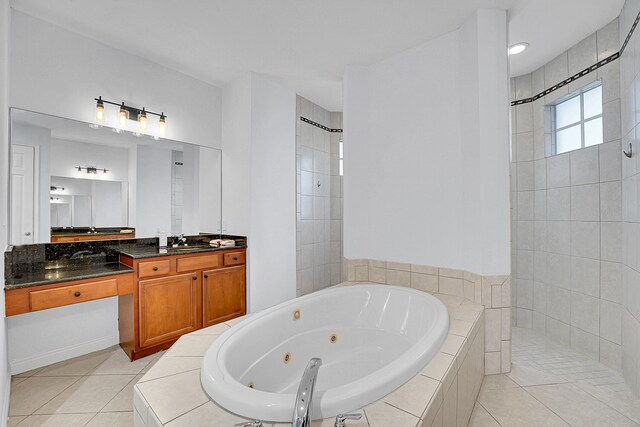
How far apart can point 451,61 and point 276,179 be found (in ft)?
6.22

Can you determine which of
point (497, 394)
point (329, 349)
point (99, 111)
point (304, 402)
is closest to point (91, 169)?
→ point (99, 111)

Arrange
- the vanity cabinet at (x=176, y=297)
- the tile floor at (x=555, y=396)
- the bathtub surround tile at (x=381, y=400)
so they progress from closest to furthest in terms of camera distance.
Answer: the bathtub surround tile at (x=381, y=400)
the tile floor at (x=555, y=396)
the vanity cabinet at (x=176, y=297)

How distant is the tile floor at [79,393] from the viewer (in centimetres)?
165

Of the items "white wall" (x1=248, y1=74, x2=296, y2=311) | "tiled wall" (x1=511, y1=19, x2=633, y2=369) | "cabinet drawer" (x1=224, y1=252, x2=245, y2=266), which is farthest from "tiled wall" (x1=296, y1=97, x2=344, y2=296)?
"tiled wall" (x1=511, y1=19, x2=633, y2=369)

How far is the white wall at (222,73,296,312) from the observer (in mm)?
3002

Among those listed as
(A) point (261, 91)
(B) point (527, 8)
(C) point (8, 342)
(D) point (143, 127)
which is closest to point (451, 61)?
(B) point (527, 8)

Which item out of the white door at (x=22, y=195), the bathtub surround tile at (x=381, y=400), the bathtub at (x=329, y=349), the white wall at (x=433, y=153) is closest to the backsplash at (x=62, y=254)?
the white door at (x=22, y=195)

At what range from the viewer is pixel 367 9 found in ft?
6.70

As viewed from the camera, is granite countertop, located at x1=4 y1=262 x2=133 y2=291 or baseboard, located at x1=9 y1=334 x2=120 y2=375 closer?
granite countertop, located at x1=4 y1=262 x2=133 y2=291

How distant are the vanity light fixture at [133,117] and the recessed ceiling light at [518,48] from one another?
3.04 meters

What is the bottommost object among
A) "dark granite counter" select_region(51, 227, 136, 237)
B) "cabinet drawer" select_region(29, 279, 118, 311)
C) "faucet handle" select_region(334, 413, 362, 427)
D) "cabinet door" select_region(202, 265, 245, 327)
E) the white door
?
"cabinet door" select_region(202, 265, 245, 327)

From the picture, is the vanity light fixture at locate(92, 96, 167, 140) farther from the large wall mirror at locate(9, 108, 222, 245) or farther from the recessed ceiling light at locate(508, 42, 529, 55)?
the recessed ceiling light at locate(508, 42, 529, 55)

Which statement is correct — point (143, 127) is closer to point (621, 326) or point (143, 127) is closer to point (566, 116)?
point (566, 116)

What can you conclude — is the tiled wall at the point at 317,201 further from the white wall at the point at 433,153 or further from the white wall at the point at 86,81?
the white wall at the point at 86,81
